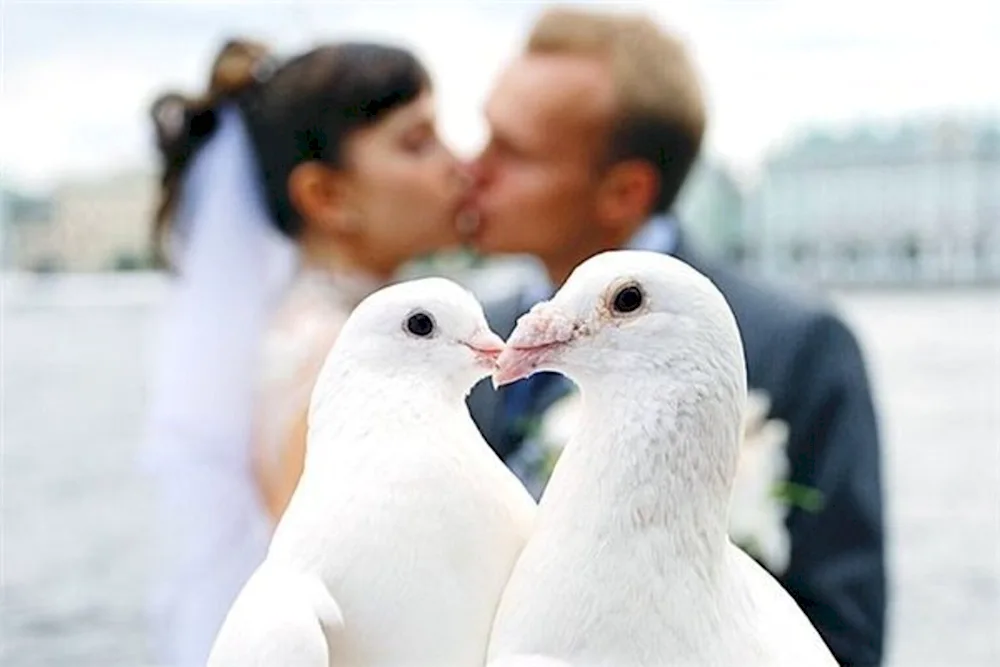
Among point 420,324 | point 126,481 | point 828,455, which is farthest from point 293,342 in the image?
point 126,481

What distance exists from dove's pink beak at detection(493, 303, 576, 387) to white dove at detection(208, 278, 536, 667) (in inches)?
0.7

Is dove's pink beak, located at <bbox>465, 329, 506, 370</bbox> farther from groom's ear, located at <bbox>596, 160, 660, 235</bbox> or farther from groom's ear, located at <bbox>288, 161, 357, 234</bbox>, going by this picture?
groom's ear, located at <bbox>288, 161, 357, 234</bbox>

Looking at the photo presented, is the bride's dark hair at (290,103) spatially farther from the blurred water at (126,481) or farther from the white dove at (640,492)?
the white dove at (640,492)

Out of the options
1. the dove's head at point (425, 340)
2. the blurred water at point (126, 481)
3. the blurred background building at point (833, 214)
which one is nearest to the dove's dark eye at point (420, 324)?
the dove's head at point (425, 340)

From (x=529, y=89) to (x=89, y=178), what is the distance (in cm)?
71

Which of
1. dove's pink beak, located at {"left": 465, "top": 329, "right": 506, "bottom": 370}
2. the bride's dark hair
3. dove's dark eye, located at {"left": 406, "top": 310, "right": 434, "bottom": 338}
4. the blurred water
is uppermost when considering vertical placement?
dove's dark eye, located at {"left": 406, "top": 310, "right": 434, "bottom": 338}

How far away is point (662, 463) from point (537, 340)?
4cm

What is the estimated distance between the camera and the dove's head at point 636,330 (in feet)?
1.09

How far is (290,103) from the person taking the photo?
1066mm

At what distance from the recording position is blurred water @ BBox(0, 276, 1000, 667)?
1.71 metres

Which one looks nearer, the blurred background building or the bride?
the bride

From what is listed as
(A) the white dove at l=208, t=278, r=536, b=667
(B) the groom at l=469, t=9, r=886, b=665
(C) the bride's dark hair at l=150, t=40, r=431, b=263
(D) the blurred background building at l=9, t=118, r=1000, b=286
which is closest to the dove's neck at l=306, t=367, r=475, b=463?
(A) the white dove at l=208, t=278, r=536, b=667

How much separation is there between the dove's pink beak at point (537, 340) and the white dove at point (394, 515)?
2 centimetres

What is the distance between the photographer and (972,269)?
151 centimetres
